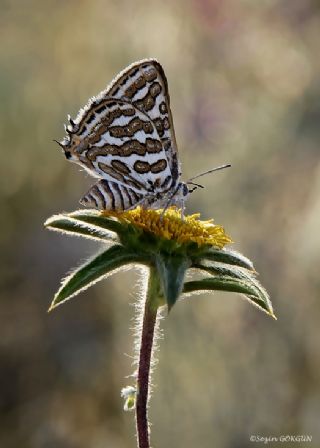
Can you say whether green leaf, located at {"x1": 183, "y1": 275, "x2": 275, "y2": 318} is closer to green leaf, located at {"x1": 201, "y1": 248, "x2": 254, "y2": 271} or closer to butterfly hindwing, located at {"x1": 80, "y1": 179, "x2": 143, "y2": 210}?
green leaf, located at {"x1": 201, "y1": 248, "x2": 254, "y2": 271}

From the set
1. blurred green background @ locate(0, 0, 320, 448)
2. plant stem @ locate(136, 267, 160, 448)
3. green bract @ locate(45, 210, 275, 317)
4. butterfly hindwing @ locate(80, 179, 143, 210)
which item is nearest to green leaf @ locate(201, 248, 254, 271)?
green bract @ locate(45, 210, 275, 317)

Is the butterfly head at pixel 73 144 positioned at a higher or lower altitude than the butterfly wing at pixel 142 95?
lower

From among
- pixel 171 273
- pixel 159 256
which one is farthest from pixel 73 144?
pixel 171 273

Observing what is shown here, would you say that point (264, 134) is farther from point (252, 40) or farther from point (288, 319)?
point (288, 319)

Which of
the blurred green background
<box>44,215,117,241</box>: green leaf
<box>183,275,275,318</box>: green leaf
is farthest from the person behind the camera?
the blurred green background

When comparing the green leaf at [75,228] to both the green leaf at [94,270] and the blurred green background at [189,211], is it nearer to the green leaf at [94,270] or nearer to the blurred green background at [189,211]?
the green leaf at [94,270]

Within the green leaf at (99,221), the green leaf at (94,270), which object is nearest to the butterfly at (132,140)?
the green leaf at (99,221)
